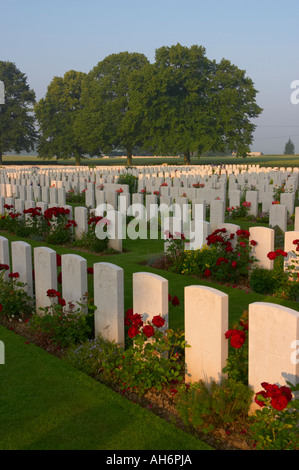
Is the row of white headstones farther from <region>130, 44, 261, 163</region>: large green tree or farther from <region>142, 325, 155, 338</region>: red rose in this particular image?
<region>130, 44, 261, 163</region>: large green tree

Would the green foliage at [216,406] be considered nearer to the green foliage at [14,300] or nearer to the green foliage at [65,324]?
the green foliage at [65,324]

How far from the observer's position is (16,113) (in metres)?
57.4

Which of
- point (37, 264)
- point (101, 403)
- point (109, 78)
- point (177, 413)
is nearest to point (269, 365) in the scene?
point (177, 413)

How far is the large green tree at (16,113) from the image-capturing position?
186ft

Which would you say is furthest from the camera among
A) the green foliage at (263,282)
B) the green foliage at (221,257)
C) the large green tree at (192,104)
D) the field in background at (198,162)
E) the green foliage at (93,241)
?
the field in background at (198,162)

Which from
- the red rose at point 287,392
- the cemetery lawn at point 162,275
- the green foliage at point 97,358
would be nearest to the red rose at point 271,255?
the cemetery lawn at point 162,275

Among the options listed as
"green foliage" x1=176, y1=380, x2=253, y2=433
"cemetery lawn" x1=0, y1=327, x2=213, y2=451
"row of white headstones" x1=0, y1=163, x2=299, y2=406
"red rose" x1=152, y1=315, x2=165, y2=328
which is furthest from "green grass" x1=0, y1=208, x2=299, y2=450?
"red rose" x1=152, y1=315, x2=165, y2=328

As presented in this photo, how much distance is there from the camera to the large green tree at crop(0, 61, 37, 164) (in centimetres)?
5672

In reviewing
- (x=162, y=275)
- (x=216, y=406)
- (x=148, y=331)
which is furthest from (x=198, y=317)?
(x=162, y=275)

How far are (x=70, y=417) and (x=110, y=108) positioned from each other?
4781cm

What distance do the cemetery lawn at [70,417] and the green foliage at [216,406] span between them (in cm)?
14

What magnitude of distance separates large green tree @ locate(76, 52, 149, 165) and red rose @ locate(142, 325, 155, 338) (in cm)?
4268
